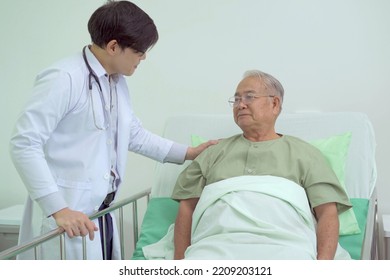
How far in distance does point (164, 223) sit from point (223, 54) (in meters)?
1.03

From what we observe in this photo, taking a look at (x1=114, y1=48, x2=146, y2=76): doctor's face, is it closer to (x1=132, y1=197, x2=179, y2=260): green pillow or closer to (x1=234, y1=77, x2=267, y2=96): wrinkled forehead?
(x1=234, y1=77, x2=267, y2=96): wrinkled forehead

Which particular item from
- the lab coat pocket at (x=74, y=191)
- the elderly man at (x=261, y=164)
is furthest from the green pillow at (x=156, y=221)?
the lab coat pocket at (x=74, y=191)

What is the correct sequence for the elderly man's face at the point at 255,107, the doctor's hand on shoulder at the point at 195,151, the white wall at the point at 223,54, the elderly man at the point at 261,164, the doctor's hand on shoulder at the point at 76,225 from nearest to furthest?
the doctor's hand on shoulder at the point at 76,225
the elderly man at the point at 261,164
the elderly man's face at the point at 255,107
the doctor's hand on shoulder at the point at 195,151
the white wall at the point at 223,54

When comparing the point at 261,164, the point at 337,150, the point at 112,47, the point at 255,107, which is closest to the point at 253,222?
the point at 261,164

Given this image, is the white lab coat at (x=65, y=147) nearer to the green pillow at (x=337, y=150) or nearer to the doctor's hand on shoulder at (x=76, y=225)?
the doctor's hand on shoulder at (x=76, y=225)

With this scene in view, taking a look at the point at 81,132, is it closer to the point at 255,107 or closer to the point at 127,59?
the point at 127,59

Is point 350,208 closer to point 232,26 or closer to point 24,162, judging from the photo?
point 24,162

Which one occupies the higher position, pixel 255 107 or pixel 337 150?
pixel 255 107

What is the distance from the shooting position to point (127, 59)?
5.25 ft

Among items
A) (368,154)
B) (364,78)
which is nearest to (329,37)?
(364,78)

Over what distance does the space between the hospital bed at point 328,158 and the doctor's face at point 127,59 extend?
1.77ft

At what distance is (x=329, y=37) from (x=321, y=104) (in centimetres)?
32

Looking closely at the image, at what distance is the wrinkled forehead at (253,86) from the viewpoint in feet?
5.90

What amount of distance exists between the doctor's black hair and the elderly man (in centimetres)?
43
